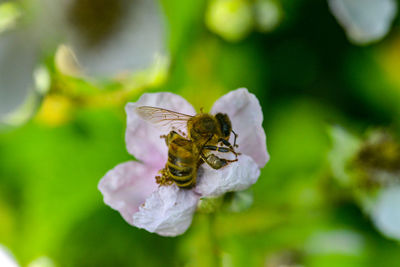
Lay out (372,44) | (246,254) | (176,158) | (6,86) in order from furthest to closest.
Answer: (372,44)
(246,254)
(6,86)
(176,158)

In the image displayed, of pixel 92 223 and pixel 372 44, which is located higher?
pixel 372 44

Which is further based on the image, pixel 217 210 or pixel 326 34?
pixel 326 34

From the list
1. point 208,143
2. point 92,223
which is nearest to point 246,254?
point 92,223

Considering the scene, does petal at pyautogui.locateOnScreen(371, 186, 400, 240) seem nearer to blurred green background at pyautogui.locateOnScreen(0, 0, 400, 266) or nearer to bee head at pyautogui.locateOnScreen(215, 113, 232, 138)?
blurred green background at pyautogui.locateOnScreen(0, 0, 400, 266)

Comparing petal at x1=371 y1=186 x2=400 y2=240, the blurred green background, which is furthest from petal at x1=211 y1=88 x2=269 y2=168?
petal at x1=371 y1=186 x2=400 y2=240

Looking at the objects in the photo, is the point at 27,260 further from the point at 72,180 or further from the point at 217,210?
the point at 217,210

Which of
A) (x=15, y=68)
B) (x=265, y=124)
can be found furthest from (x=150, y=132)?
(x=265, y=124)
